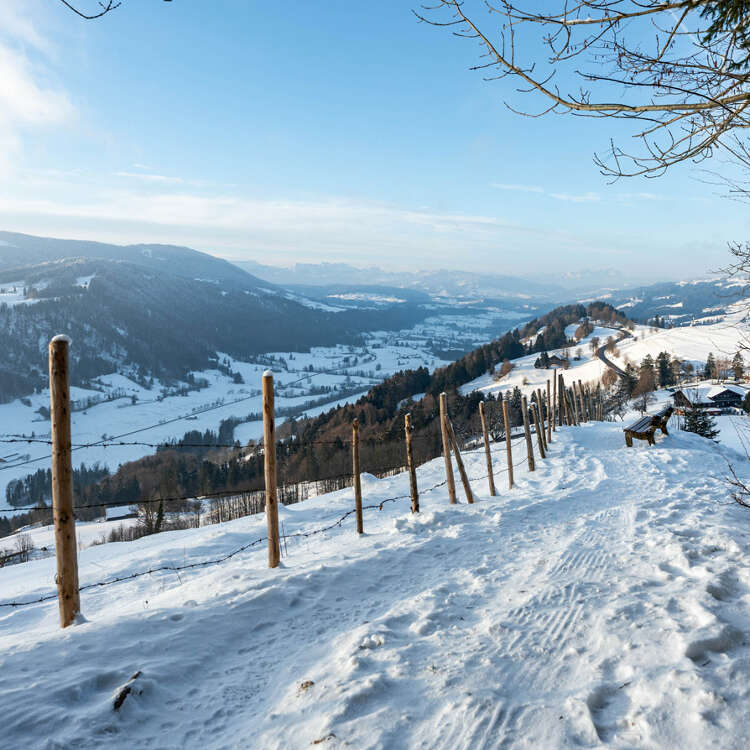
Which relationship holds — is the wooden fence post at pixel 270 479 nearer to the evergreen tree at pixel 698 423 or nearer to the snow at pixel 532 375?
the evergreen tree at pixel 698 423

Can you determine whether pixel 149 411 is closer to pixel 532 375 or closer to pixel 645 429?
pixel 532 375

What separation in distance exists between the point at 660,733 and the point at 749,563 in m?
3.26

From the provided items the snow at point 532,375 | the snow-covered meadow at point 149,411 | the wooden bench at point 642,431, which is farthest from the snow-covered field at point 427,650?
the snow-covered meadow at point 149,411

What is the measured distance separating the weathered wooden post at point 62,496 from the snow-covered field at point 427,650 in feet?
0.97

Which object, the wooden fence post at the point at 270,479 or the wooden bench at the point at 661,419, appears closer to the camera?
the wooden fence post at the point at 270,479

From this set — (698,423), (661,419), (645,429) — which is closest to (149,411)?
(698,423)

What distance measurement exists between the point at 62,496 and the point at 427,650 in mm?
3535

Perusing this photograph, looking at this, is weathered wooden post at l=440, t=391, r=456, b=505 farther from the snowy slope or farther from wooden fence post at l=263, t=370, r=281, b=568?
the snowy slope

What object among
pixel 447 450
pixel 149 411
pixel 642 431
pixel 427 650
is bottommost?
pixel 149 411

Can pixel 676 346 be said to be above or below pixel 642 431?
above

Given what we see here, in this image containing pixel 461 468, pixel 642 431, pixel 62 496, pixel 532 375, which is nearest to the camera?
pixel 62 496

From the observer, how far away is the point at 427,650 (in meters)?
3.61

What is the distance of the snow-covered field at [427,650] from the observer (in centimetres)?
271

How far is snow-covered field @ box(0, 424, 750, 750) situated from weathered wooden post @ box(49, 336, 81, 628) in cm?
30
